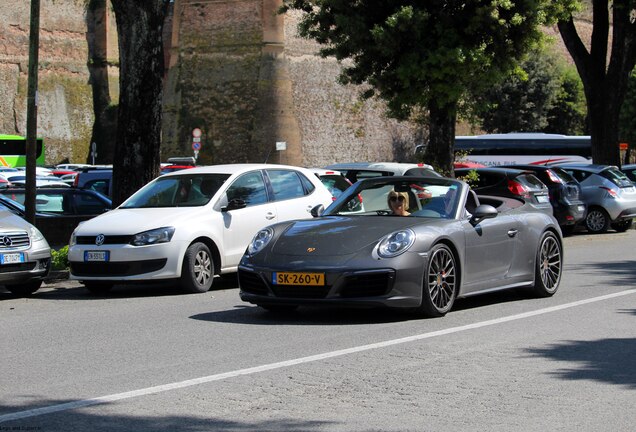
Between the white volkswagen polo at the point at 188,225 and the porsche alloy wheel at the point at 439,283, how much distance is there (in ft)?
13.6

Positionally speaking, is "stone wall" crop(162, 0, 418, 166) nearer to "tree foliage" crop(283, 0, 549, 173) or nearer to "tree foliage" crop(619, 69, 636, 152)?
"tree foliage" crop(619, 69, 636, 152)

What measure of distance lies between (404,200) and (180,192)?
4.55 meters

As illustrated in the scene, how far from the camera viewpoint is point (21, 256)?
13.8m

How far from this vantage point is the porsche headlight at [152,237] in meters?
13.5

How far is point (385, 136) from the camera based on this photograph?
7125 centimetres

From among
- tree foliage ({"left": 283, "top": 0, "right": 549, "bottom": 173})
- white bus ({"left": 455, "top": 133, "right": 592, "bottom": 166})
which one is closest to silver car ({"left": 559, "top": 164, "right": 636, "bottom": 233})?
tree foliage ({"left": 283, "top": 0, "right": 549, "bottom": 173})

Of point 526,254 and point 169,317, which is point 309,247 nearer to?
point 169,317

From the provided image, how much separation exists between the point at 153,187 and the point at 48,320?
4309 mm

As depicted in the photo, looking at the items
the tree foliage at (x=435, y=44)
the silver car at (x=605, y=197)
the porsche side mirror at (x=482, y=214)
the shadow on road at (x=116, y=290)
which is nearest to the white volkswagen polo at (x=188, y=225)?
the shadow on road at (x=116, y=290)

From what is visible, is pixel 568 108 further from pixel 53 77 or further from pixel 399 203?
pixel 399 203

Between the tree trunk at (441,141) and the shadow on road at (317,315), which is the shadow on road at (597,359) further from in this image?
the tree trunk at (441,141)

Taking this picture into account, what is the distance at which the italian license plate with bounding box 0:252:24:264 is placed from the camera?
534 inches

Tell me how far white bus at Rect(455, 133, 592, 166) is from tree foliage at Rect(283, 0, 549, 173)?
34617 millimetres

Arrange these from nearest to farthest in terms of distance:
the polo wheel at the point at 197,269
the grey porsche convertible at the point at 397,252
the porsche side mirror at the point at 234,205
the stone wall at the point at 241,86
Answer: the grey porsche convertible at the point at 397,252 → the polo wheel at the point at 197,269 → the porsche side mirror at the point at 234,205 → the stone wall at the point at 241,86
